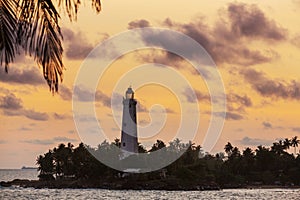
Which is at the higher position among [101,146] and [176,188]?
[101,146]

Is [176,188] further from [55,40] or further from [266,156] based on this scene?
[55,40]

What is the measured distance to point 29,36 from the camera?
30.1 ft

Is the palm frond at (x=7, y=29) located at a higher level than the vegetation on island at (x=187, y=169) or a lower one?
lower

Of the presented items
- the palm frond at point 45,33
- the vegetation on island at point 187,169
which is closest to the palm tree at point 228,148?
the vegetation on island at point 187,169

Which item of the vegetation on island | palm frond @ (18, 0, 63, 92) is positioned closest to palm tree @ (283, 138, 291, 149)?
the vegetation on island

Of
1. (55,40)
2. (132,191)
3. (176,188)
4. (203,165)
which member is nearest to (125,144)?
(132,191)

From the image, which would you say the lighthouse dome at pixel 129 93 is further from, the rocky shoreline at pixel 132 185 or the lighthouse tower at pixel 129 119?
the rocky shoreline at pixel 132 185

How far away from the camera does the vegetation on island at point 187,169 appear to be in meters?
144

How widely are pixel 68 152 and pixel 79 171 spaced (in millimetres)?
12598

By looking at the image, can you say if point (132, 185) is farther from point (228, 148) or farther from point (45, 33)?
point (45, 33)

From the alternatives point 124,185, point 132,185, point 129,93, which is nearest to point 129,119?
point 129,93

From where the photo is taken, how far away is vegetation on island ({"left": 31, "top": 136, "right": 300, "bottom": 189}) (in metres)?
144

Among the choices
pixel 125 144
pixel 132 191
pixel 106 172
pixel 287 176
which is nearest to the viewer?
pixel 125 144

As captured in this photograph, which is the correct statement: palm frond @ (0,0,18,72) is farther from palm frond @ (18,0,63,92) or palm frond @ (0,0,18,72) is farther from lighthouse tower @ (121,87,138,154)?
lighthouse tower @ (121,87,138,154)
